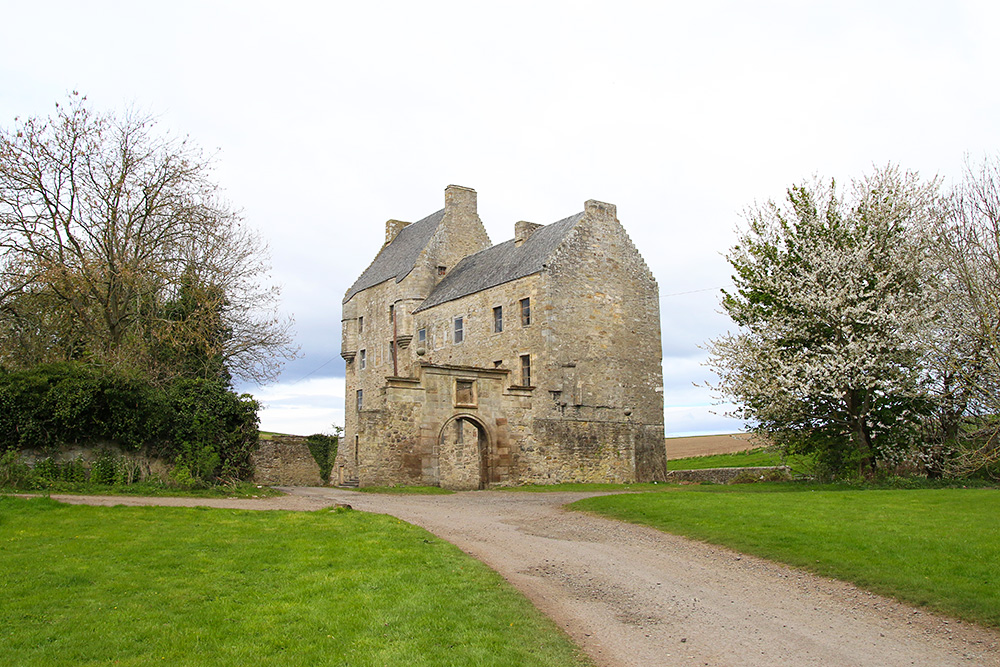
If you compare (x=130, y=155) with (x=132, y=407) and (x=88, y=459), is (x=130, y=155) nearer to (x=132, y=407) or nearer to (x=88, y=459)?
(x=132, y=407)

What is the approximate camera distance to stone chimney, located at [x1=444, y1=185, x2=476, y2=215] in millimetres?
41000

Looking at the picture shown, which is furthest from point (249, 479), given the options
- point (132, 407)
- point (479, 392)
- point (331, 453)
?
point (331, 453)

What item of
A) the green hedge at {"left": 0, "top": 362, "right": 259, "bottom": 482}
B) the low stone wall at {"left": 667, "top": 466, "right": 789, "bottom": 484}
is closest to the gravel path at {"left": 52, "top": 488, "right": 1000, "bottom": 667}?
the green hedge at {"left": 0, "top": 362, "right": 259, "bottom": 482}

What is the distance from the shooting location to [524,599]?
8.91 metres

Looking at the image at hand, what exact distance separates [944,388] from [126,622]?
2313 cm

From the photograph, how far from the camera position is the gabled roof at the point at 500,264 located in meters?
32.4

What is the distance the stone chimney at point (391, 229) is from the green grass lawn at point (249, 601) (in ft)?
117

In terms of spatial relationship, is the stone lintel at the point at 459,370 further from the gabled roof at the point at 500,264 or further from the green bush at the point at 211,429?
the green bush at the point at 211,429

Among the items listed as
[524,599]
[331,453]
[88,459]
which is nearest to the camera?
[524,599]

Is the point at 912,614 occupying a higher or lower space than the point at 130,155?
lower

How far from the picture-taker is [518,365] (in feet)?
104

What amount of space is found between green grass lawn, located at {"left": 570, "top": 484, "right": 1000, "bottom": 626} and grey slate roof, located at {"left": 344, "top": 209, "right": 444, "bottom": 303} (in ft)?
76.5

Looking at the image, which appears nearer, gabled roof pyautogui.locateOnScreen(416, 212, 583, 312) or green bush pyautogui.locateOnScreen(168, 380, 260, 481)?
green bush pyautogui.locateOnScreen(168, 380, 260, 481)

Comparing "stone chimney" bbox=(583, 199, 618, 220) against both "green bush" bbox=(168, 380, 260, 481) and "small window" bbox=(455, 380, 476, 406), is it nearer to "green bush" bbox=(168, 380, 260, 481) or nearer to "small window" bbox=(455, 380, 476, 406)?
"small window" bbox=(455, 380, 476, 406)
